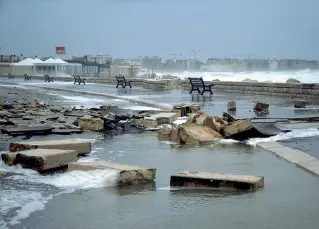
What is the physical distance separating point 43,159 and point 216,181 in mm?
2298

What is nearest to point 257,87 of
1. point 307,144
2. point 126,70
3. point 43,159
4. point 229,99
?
point 229,99

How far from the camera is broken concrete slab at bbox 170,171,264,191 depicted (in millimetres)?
5301

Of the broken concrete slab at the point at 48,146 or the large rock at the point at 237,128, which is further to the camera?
the large rock at the point at 237,128

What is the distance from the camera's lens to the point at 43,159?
6.21m

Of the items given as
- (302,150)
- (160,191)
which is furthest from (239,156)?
(160,191)

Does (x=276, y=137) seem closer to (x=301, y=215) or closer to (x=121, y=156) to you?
(x=121, y=156)

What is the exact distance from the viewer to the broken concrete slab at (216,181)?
17.4ft

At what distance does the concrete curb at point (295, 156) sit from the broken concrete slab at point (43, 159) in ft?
10.4

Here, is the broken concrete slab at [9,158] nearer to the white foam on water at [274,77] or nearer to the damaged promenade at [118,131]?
the damaged promenade at [118,131]

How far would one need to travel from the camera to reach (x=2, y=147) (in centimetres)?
841

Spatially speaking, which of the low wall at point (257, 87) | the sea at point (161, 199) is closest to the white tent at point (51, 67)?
the low wall at point (257, 87)

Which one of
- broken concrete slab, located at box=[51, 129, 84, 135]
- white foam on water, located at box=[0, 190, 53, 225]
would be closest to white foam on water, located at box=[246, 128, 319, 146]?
broken concrete slab, located at box=[51, 129, 84, 135]

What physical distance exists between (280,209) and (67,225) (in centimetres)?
198

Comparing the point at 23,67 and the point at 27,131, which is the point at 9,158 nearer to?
the point at 27,131
